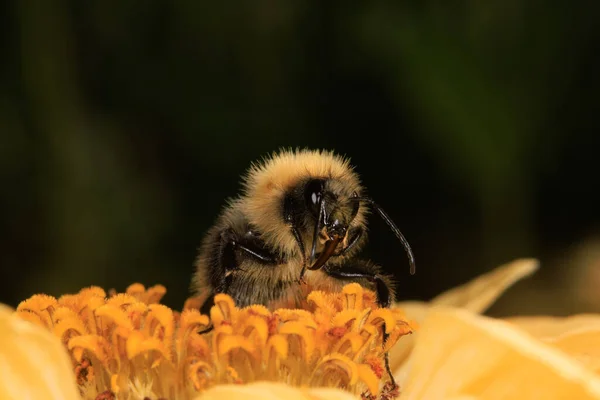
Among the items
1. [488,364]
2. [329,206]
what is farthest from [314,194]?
[488,364]

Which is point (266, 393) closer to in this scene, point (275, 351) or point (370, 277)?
point (275, 351)

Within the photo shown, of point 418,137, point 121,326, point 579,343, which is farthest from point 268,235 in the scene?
point 418,137

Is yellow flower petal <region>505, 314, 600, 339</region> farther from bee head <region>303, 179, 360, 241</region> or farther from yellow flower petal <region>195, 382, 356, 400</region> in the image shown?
yellow flower petal <region>195, 382, 356, 400</region>

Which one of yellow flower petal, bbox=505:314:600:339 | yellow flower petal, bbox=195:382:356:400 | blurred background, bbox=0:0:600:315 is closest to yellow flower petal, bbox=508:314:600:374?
yellow flower petal, bbox=505:314:600:339

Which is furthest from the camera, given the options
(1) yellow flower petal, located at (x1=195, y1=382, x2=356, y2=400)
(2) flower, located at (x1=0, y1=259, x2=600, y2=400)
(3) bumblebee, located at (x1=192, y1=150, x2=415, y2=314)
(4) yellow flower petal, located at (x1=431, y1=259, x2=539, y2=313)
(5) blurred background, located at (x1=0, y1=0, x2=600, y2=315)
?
(5) blurred background, located at (x1=0, y1=0, x2=600, y2=315)

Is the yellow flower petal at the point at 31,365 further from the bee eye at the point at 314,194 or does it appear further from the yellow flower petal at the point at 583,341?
the yellow flower petal at the point at 583,341

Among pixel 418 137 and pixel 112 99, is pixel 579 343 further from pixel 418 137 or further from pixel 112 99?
pixel 112 99
